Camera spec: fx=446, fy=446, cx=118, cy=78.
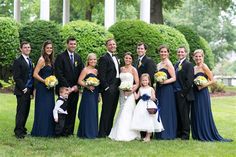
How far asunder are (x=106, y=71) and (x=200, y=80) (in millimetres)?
2004

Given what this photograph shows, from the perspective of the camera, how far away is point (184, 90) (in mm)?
9508

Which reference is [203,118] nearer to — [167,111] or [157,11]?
[167,111]

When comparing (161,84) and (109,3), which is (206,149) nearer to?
(161,84)

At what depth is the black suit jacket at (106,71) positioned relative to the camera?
9547mm

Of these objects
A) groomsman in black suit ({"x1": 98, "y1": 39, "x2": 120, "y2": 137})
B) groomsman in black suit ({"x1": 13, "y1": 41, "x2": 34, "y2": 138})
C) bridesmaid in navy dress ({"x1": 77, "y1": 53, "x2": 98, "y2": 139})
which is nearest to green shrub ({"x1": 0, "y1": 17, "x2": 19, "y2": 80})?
groomsman in black suit ({"x1": 13, "y1": 41, "x2": 34, "y2": 138})

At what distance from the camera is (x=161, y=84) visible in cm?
958

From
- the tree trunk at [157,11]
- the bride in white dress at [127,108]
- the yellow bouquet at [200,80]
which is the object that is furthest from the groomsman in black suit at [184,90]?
the tree trunk at [157,11]

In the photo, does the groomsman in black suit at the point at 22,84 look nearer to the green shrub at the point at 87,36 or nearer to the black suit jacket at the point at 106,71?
the black suit jacket at the point at 106,71

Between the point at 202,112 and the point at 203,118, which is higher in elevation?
the point at 202,112

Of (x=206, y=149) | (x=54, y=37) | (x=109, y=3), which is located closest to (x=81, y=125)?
(x=206, y=149)

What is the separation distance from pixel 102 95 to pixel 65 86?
87cm

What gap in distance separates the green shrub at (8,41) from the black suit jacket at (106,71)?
29.7ft

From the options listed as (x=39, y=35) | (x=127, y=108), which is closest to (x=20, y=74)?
(x=127, y=108)

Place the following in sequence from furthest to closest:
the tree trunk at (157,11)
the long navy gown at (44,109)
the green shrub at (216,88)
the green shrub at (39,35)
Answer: the tree trunk at (157,11), the green shrub at (216,88), the green shrub at (39,35), the long navy gown at (44,109)
